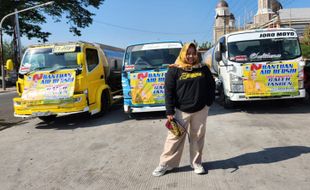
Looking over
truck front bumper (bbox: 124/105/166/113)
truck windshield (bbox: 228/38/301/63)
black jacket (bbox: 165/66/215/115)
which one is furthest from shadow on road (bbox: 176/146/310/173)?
truck windshield (bbox: 228/38/301/63)

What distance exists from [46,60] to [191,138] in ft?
19.3

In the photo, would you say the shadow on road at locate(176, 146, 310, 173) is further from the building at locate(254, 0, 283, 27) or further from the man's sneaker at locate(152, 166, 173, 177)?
the building at locate(254, 0, 283, 27)

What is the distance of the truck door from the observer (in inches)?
346

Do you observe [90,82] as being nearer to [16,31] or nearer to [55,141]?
[55,141]

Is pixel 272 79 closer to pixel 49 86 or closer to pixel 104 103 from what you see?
pixel 104 103

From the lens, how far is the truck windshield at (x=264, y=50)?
8.79m

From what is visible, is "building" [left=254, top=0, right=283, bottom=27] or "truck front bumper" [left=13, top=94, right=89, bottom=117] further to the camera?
"building" [left=254, top=0, right=283, bottom=27]

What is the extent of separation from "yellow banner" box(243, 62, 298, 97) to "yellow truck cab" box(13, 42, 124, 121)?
4393 mm

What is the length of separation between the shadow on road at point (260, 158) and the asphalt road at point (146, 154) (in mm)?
15

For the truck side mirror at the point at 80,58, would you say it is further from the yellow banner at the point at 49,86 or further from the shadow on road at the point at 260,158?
the shadow on road at the point at 260,158

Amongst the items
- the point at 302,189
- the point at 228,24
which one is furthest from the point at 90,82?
the point at 228,24

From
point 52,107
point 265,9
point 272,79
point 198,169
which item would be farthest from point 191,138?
point 265,9

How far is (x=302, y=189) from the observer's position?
387 centimetres

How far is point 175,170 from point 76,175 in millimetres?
1524
